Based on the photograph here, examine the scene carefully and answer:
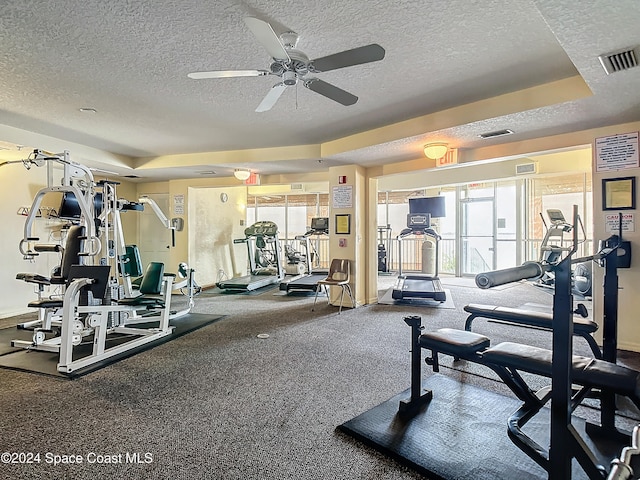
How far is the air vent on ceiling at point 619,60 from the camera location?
1948 millimetres

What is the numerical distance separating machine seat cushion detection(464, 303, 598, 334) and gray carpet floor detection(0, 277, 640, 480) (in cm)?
48

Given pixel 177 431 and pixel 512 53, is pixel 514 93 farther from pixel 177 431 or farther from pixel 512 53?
pixel 177 431

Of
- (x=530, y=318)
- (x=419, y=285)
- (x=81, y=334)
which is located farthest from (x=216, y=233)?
(x=530, y=318)

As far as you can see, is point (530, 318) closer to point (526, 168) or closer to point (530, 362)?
point (530, 362)

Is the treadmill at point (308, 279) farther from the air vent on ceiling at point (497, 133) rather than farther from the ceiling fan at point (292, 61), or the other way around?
the ceiling fan at point (292, 61)

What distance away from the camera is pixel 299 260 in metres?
8.20

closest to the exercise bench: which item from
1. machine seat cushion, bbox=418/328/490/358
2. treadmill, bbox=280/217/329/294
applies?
machine seat cushion, bbox=418/328/490/358

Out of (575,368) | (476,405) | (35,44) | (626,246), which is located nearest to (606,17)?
(575,368)

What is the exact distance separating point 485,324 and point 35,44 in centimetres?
483

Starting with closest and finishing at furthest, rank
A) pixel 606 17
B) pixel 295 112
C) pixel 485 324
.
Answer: pixel 606 17
pixel 295 112
pixel 485 324

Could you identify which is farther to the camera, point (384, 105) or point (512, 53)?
point (384, 105)

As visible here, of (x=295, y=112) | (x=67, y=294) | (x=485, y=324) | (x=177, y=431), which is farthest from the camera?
(x=485, y=324)

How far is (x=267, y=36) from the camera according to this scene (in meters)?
1.78

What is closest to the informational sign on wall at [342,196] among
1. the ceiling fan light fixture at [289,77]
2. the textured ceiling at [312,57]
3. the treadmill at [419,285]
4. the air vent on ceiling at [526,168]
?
the textured ceiling at [312,57]
